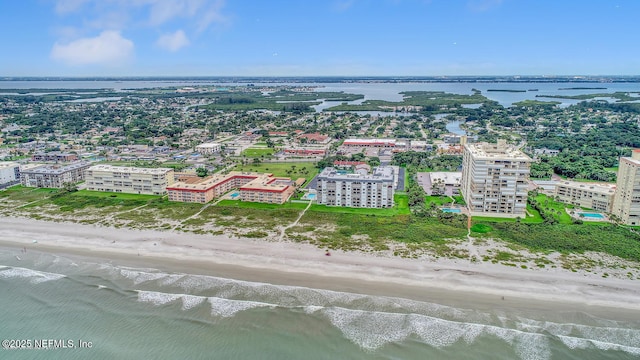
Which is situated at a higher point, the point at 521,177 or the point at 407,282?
the point at 521,177

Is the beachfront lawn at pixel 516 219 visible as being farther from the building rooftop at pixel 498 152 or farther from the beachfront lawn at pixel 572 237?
the building rooftop at pixel 498 152

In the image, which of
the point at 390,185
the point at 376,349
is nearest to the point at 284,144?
the point at 390,185

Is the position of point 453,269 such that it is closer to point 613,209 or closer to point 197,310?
point 197,310

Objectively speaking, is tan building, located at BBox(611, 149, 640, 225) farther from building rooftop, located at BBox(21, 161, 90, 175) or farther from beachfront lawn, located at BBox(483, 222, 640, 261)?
building rooftop, located at BBox(21, 161, 90, 175)

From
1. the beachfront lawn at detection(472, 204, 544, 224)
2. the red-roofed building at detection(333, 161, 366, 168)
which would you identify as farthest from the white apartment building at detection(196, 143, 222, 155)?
the beachfront lawn at detection(472, 204, 544, 224)

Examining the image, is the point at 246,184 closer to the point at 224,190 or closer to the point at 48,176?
the point at 224,190

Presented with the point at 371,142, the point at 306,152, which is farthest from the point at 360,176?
the point at 371,142

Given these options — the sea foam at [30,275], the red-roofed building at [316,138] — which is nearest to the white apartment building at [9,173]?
the sea foam at [30,275]
